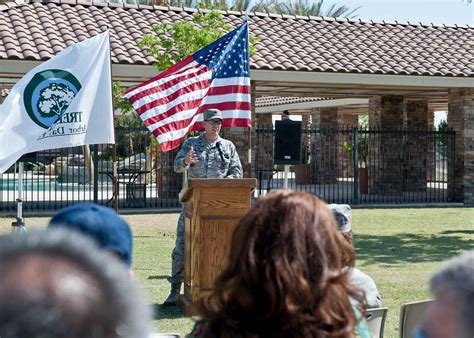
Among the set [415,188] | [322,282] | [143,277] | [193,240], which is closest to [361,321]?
[322,282]

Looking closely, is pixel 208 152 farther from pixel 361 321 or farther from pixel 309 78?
pixel 309 78

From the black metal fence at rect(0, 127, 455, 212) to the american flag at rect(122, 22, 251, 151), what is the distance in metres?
8.16

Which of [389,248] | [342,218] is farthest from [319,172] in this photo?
[342,218]

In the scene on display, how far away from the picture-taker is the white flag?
8570mm

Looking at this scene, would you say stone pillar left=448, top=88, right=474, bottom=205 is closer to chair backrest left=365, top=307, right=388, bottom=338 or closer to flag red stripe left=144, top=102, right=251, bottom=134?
flag red stripe left=144, top=102, right=251, bottom=134

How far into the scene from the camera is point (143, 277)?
10.6 metres

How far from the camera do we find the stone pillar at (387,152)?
2672 centimetres

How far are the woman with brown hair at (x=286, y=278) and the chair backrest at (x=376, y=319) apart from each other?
2312 millimetres

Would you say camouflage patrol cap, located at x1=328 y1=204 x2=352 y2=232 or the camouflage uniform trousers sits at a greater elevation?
camouflage patrol cap, located at x1=328 y1=204 x2=352 y2=232

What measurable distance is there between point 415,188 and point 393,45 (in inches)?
211

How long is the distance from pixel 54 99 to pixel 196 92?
2117mm

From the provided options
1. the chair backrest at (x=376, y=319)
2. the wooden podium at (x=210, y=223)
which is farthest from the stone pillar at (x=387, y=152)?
the chair backrest at (x=376, y=319)

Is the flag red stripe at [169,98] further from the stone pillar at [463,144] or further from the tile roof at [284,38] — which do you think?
the stone pillar at [463,144]

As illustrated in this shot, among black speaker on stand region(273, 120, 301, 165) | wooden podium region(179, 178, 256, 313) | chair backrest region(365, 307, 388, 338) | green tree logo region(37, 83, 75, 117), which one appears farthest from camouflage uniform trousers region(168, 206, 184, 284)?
black speaker on stand region(273, 120, 301, 165)
